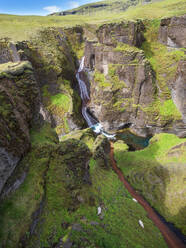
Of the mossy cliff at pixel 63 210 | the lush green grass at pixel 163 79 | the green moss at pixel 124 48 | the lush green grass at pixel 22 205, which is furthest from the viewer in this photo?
the green moss at pixel 124 48

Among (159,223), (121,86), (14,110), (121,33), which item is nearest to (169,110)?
(121,86)

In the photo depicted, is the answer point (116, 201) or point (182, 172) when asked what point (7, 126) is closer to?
point (116, 201)

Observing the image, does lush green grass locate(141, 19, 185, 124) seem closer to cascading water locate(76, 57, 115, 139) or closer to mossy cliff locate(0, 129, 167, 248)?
cascading water locate(76, 57, 115, 139)

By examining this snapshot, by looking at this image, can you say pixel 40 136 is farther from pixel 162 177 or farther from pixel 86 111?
pixel 86 111

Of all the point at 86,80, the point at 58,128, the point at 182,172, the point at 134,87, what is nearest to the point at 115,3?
the point at 86,80

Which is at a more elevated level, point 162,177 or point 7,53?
point 7,53

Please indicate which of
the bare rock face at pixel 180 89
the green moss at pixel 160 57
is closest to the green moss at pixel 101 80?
the green moss at pixel 160 57

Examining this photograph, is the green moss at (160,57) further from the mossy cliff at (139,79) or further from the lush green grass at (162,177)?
the lush green grass at (162,177)
